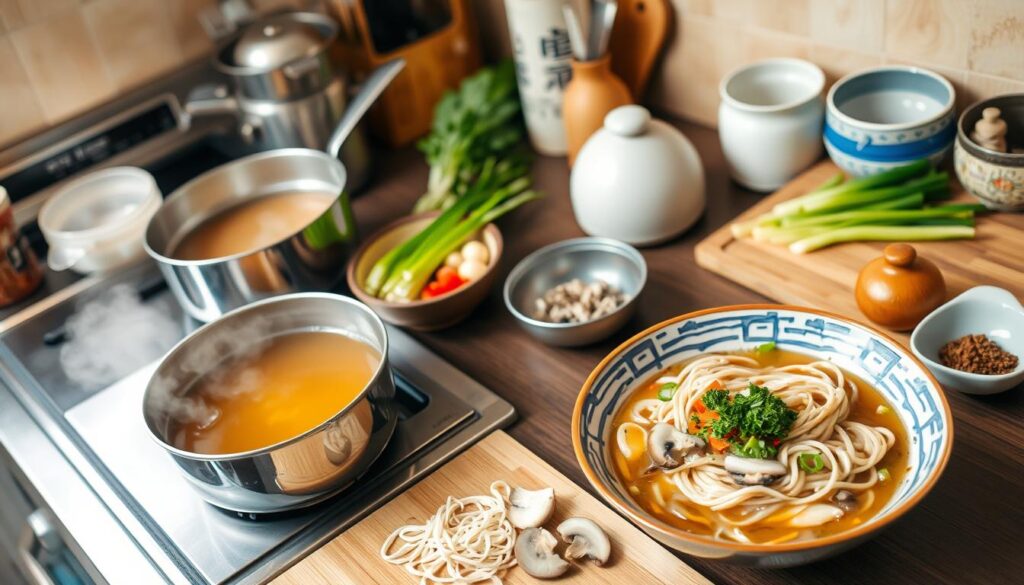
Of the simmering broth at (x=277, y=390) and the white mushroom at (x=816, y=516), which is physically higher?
the simmering broth at (x=277, y=390)

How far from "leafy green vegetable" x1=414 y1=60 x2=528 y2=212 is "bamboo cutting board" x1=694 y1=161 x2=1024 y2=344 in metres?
0.47

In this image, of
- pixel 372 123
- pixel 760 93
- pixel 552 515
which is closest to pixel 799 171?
pixel 760 93

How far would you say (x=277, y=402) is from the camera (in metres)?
1.29

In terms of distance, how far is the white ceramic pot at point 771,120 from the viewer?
1521 mm

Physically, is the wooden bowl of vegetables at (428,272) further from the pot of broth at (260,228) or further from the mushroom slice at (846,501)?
the mushroom slice at (846,501)

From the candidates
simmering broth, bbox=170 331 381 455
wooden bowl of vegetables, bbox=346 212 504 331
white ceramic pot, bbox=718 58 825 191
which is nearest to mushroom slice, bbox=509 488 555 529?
simmering broth, bbox=170 331 381 455

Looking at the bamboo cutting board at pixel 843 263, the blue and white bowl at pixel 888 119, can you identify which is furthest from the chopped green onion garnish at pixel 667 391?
the blue and white bowl at pixel 888 119

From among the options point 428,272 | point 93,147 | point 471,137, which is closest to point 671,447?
point 428,272

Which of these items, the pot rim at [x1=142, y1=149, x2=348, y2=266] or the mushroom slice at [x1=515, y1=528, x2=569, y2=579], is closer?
the mushroom slice at [x1=515, y1=528, x2=569, y2=579]

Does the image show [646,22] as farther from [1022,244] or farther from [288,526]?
[288,526]

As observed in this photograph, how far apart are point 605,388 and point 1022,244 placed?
64 cm

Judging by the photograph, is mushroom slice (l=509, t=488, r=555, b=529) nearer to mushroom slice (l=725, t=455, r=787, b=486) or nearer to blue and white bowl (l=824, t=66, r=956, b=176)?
mushroom slice (l=725, t=455, r=787, b=486)

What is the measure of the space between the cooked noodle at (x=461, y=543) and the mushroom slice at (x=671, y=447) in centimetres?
18

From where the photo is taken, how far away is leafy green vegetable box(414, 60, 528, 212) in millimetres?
1733
